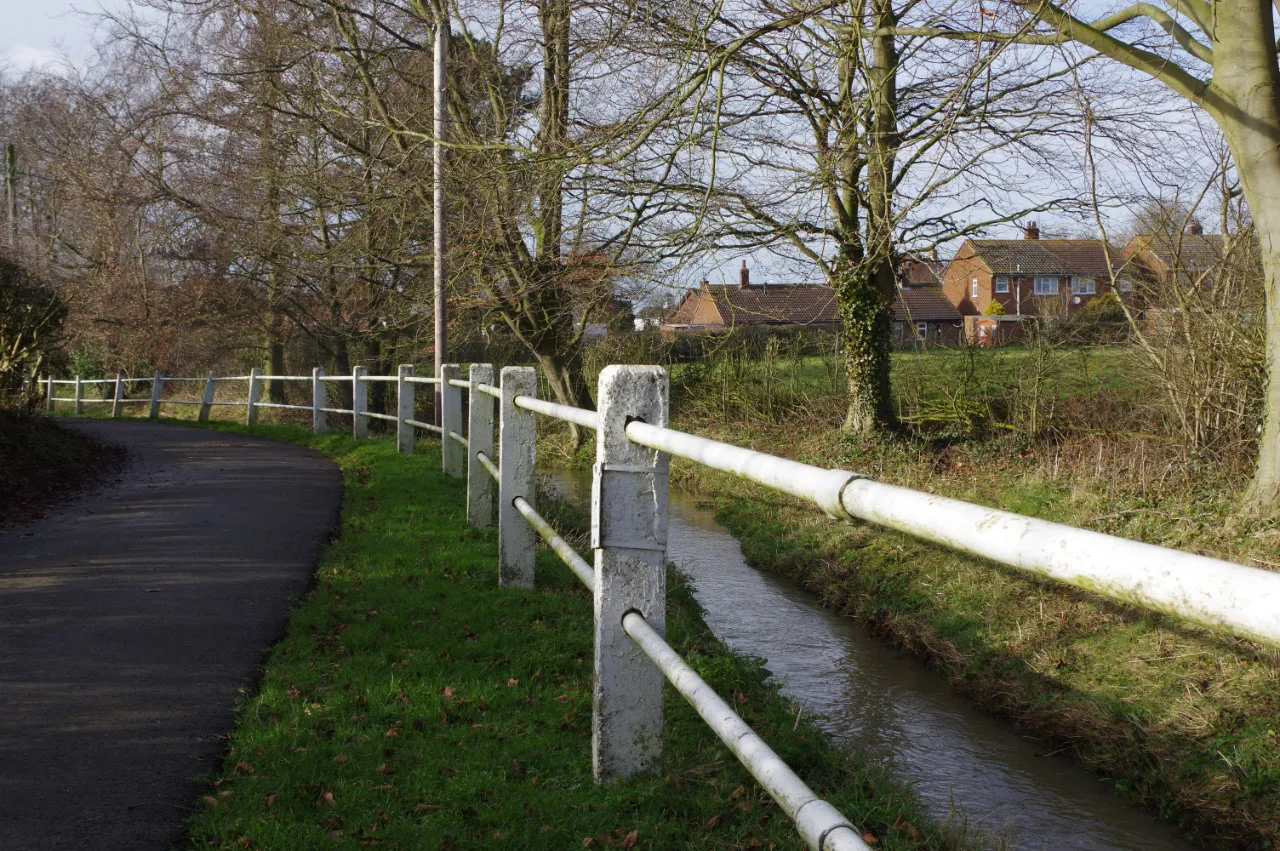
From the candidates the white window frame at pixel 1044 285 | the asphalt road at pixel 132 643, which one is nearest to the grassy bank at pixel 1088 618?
the asphalt road at pixel 132 643

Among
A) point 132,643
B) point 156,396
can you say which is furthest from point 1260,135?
point 156,396

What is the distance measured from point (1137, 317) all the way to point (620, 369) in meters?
10.5

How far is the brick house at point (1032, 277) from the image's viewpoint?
1562cm

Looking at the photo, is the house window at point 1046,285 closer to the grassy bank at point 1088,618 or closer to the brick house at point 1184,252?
the grassy bank at point 1088,618

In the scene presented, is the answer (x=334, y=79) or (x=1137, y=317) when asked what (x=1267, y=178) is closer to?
(x=1137, y=317)

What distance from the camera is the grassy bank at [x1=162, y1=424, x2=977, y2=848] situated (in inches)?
128

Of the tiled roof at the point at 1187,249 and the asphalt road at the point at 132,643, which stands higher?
the tiled roof at the point at 1187,249

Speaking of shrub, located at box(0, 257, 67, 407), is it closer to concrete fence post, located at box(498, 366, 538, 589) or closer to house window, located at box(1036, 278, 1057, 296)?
concrete fence post, located at box(498, 366, 538, 589)

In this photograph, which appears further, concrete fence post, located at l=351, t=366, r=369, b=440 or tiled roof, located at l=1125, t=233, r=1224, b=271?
concrete fence post, located at l=351, t=366, r=369, b=440

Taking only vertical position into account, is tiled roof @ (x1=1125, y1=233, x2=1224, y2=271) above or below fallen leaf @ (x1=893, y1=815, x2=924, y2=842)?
above

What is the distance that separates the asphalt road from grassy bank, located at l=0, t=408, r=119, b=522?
1.42ft

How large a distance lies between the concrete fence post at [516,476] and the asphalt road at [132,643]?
1.24 metres

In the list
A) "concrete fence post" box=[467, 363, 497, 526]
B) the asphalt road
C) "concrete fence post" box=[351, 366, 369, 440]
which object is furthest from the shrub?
"concrete fence post" box=[467, 363, 497, 526]

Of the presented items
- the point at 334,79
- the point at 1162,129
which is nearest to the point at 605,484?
the point at 1162,129
